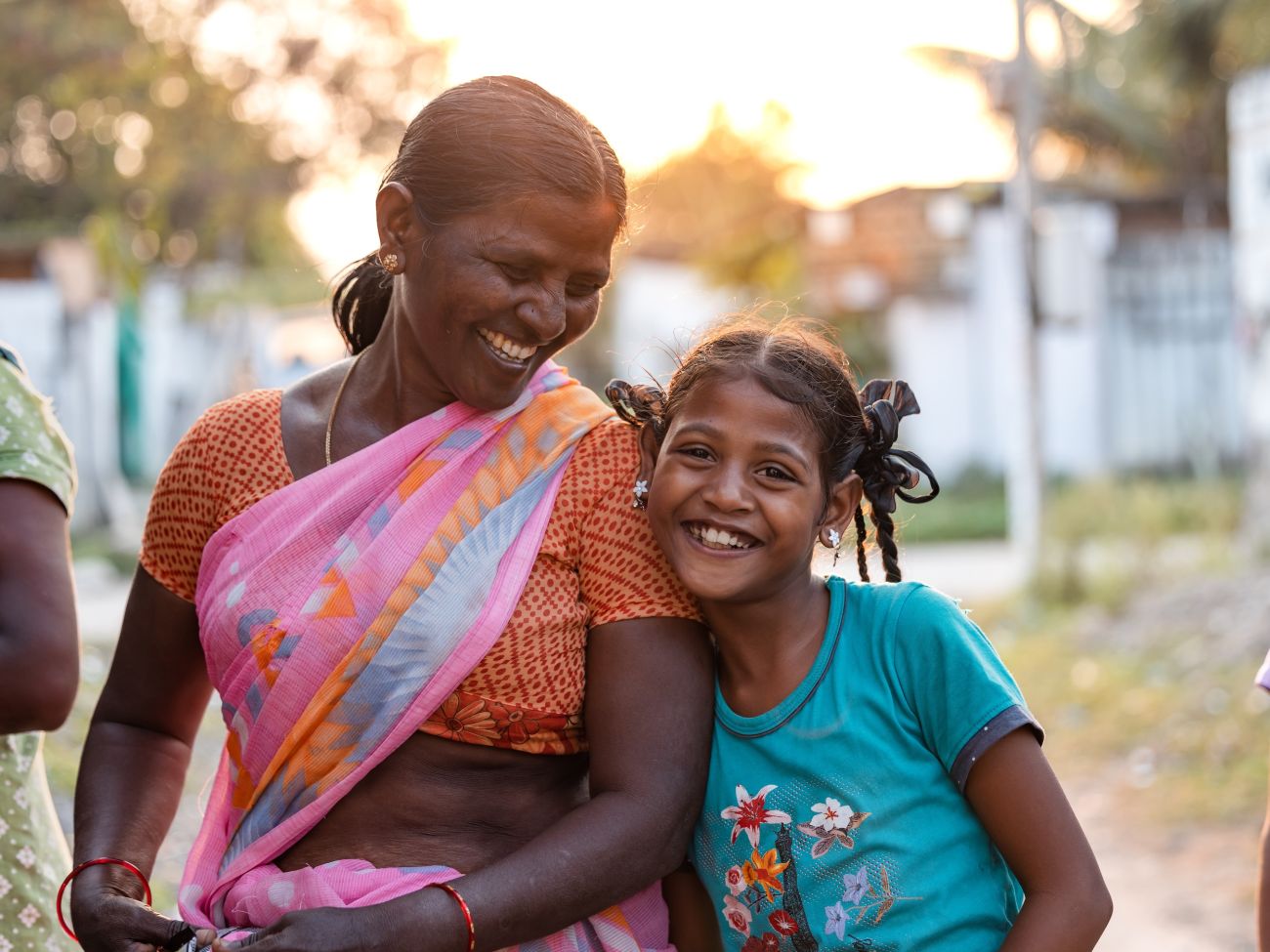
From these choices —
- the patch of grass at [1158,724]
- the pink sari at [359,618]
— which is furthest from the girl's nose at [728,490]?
the patch of grass at [1158,724]

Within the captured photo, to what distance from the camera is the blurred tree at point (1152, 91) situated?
1758cm

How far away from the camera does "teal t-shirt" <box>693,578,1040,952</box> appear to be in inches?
80.8

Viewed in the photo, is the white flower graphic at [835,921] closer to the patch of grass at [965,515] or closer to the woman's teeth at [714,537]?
the woman's teeth at [714,537]

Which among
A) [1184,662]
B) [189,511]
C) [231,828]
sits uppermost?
[189,511]

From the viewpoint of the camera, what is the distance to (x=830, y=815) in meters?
2.09

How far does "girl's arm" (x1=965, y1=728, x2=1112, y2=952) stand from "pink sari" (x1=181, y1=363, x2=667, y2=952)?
1.69 ft

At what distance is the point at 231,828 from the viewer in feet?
7.36

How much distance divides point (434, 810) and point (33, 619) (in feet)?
2.07

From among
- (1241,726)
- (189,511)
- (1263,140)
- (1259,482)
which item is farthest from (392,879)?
(1263,140)

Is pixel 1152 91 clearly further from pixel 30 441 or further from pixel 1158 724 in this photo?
pixel 30 441

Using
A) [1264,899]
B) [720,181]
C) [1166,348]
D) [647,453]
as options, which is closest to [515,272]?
[647,453]

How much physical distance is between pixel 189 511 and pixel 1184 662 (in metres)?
7.01

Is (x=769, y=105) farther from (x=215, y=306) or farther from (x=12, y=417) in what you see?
(x=12, y=417)

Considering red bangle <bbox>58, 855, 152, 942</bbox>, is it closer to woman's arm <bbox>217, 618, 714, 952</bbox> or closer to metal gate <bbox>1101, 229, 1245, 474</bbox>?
woman's arm <bbox>217, 618, 714, 952</bbox>
